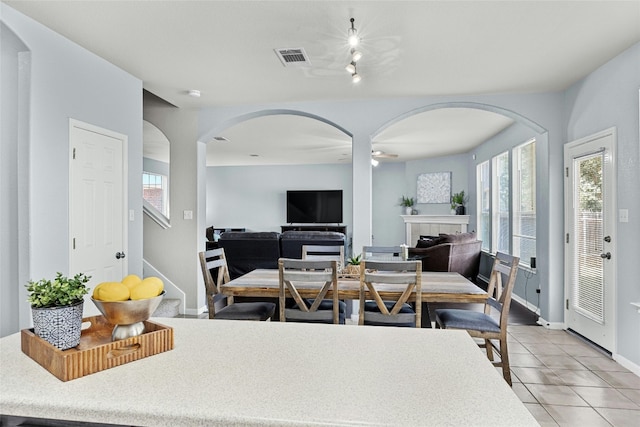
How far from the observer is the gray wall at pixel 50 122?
2.61 meters

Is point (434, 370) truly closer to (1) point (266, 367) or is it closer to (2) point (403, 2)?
(1) point (266, 367)

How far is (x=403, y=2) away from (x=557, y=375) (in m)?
2.89

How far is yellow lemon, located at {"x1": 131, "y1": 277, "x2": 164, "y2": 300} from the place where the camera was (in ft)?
3.48

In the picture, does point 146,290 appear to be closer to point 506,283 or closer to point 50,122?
point 50,122

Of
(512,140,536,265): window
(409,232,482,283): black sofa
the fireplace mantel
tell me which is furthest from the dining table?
the fireplace mantel

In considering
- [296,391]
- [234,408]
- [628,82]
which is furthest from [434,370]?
[628,82]

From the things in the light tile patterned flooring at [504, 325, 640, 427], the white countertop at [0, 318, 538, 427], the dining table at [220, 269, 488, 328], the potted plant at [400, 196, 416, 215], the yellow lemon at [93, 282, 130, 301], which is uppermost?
the potted plant at [400, 196, 416, 215]

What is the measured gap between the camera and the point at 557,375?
9.64 feet

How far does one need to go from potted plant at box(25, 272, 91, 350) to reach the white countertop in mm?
88

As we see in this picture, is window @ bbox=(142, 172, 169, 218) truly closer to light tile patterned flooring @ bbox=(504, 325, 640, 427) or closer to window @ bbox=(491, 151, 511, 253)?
window @ bbox=(491, 151, 511, 253)

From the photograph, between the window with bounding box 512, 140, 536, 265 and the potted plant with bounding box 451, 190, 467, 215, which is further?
the potted plant with bounding box 451, 190, 467, 215

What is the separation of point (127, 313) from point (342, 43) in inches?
102

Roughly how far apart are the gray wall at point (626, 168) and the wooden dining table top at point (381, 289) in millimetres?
1322

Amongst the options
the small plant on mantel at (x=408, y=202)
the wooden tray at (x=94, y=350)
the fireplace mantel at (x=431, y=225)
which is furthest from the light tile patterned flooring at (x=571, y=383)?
the small plant on mantel at (x=408, y=202)
